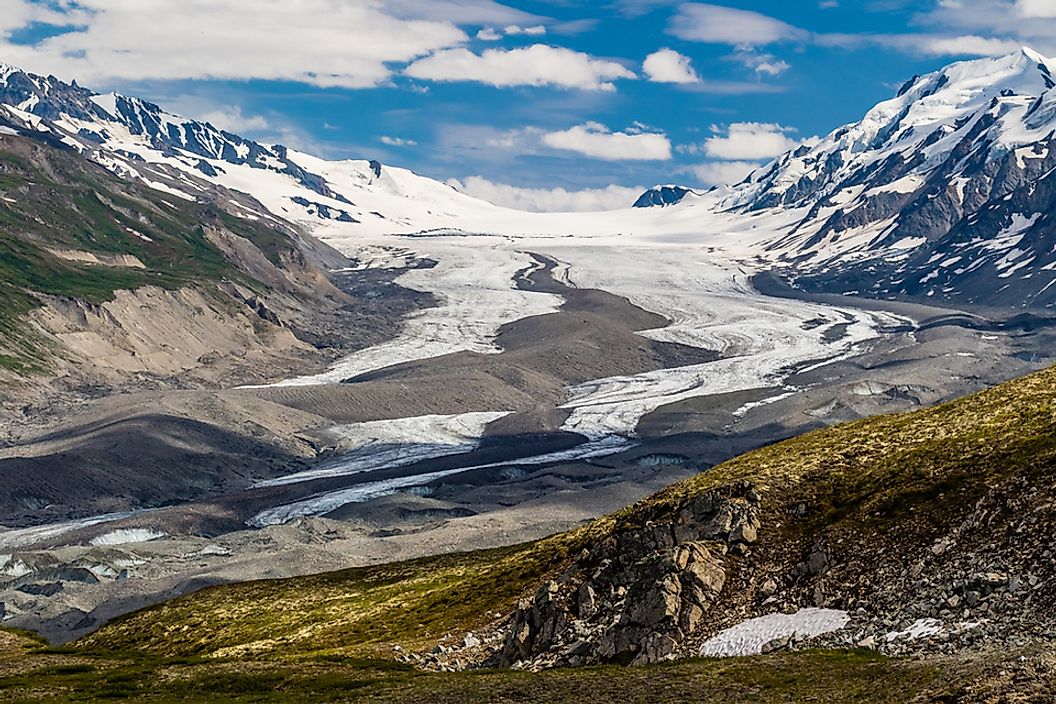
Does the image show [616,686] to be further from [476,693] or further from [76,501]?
[76,501]

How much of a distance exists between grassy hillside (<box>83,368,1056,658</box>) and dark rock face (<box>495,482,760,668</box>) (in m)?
1.54

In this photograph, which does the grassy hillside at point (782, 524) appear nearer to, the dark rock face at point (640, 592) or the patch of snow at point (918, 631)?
the dark rock face at point (640, 592)

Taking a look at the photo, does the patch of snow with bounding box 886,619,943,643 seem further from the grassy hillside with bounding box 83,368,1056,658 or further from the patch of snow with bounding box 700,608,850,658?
the grassy hillside with bounding box 83,368,1056,658

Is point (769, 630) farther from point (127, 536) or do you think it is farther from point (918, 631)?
point (127, 536)

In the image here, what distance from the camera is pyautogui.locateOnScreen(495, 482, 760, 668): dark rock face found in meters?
41.3

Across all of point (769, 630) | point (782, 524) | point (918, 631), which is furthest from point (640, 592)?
point (918, 631)

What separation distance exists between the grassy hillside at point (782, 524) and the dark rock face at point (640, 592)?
1.54 metres

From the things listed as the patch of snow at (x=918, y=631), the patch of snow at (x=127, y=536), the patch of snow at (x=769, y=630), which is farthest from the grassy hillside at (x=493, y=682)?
the patch of snow at (x=127, y=536)

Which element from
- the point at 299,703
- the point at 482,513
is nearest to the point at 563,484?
the point at 482,513

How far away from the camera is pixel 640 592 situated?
4262cm

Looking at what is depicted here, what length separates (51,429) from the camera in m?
199

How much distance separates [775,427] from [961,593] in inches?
6509

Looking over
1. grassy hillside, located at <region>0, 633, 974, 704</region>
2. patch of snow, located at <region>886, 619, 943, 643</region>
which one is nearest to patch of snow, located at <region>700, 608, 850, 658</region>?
grassy hillside, located at <region>0, 633, 974, 704</region>

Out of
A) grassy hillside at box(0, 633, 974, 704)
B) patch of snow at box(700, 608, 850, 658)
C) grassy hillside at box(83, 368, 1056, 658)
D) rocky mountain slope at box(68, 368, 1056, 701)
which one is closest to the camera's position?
grassy hillside at box(0, 633, 974, 704)
